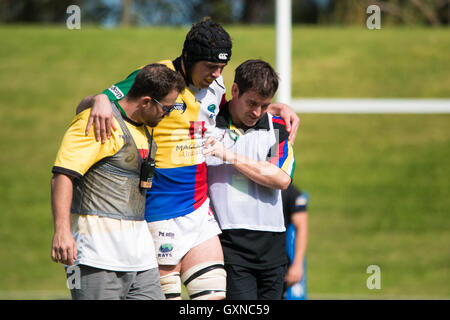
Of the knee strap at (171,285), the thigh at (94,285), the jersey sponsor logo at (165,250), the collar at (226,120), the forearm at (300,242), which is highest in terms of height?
the collar at (226,120)

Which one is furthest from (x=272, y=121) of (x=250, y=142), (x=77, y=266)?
(x=77, y=266)

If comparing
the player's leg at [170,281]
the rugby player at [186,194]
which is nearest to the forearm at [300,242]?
the rugby player at [186,194]

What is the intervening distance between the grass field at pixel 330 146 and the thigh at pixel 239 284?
4.45m

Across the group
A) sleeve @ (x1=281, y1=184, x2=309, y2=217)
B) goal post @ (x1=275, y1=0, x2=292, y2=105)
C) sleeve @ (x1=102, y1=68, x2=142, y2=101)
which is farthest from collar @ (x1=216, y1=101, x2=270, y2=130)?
goal post @ (x1=275, y1=0, x2=292, y2=105)

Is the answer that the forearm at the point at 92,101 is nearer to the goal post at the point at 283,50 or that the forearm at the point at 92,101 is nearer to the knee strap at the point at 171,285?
the knee strap at the point at 171,285

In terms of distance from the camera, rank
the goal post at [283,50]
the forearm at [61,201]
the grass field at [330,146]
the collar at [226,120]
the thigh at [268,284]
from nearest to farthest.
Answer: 1. the forearm at [61,201]
2. the collar at [226,120]
3. the thigh at [268,284]
4. the goal post at [283,50]
5. the grass field at [330,146]

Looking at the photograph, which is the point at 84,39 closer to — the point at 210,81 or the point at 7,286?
the point at 7,286

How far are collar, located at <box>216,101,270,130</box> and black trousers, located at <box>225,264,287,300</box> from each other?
0.79 meters

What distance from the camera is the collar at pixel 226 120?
348 centimetres

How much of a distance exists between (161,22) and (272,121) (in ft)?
41.7

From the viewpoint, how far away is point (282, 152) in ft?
11.6

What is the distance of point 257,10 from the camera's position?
1698cm

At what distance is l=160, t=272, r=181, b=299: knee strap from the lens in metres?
3.27

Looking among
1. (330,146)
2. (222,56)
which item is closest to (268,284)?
(222,56)
